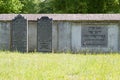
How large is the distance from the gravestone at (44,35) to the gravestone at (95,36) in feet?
7.46

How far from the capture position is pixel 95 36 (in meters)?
21.6

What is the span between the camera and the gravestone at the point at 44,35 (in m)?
21.2

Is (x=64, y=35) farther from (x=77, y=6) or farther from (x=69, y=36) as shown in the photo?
(x=77, y=6)

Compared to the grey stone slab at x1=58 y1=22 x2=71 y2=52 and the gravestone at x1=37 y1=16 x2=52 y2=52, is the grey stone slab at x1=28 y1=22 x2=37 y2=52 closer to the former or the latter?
the gravestone at x1=37 y1=16 x2=52 y2=52

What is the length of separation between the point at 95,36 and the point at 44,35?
3.20 metres

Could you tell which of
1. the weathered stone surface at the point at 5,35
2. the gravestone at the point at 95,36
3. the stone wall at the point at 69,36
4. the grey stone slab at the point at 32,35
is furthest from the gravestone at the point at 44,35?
the gravestone at the point at 95,36

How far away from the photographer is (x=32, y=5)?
47094 millimetres

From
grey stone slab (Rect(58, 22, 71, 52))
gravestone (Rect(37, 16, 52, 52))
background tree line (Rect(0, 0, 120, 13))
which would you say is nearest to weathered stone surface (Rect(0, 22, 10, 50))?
gravestone (Rect(37, 16, 52, 52))

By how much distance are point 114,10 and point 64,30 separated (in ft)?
59.7

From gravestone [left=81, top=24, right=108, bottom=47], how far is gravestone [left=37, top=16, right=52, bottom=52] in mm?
2274

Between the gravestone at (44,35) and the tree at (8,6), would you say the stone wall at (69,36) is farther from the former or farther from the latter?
the tree at (8,6)

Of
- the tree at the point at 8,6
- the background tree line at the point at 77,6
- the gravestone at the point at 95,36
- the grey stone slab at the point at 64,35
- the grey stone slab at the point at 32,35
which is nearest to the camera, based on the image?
the gravestone at the point at 95,36

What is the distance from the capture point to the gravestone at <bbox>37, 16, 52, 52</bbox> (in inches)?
834

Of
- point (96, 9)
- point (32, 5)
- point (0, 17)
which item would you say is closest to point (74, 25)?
point (0, 17)
